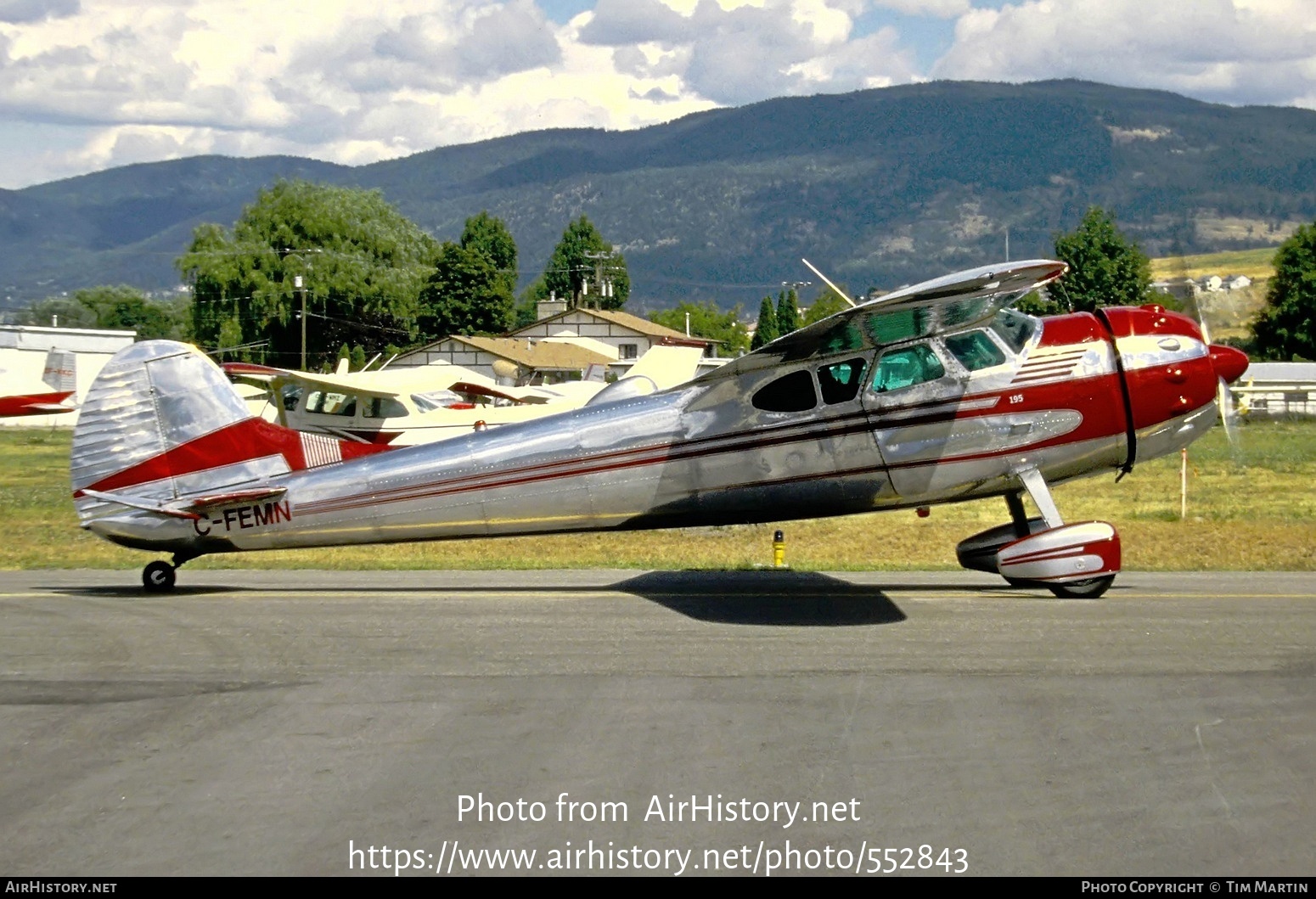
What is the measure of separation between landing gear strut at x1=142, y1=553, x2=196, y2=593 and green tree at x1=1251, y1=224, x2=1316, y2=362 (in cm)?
7807

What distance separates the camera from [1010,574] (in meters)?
12.3

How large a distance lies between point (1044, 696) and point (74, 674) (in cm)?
663

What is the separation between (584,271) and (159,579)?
147473 mm

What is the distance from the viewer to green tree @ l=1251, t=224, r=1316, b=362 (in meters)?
81.2

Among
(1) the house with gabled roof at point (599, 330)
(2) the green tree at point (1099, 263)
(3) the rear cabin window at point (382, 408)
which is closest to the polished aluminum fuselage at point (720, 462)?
(3) the rear cabin window at point (382, 408)

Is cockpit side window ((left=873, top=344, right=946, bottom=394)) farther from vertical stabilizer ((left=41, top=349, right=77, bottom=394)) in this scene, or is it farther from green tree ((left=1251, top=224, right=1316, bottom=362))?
green tree ((left=1251, top=224, right=1316, bottom=362))

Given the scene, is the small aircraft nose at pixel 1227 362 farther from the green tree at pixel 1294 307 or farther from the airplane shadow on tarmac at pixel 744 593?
the green tree at pixel 1294 307

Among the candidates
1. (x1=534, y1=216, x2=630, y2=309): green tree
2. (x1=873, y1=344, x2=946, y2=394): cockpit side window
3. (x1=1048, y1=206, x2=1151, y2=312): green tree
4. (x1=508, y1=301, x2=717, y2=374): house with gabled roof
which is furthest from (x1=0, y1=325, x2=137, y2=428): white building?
(x1=534, y1=216, x2=630, y2=309): green tree

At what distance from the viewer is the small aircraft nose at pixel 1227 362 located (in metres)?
12.6

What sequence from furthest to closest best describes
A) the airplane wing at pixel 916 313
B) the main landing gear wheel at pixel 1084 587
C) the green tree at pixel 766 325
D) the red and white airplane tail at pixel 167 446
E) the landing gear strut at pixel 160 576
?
the green tree at pixel 766 325
the landing gear strut at pixel 160 576
the red and white airplane tail at pixel 167 446
the main landing gear wheel at pixel 1084 587
the airplane wing at pixel 916 313

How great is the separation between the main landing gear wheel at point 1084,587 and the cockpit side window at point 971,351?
2.10 m

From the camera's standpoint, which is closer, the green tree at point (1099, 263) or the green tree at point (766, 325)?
the green tree at point (1099, 263)

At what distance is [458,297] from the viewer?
116 m

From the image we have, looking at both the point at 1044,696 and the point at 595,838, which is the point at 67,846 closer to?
the point at 595,838
